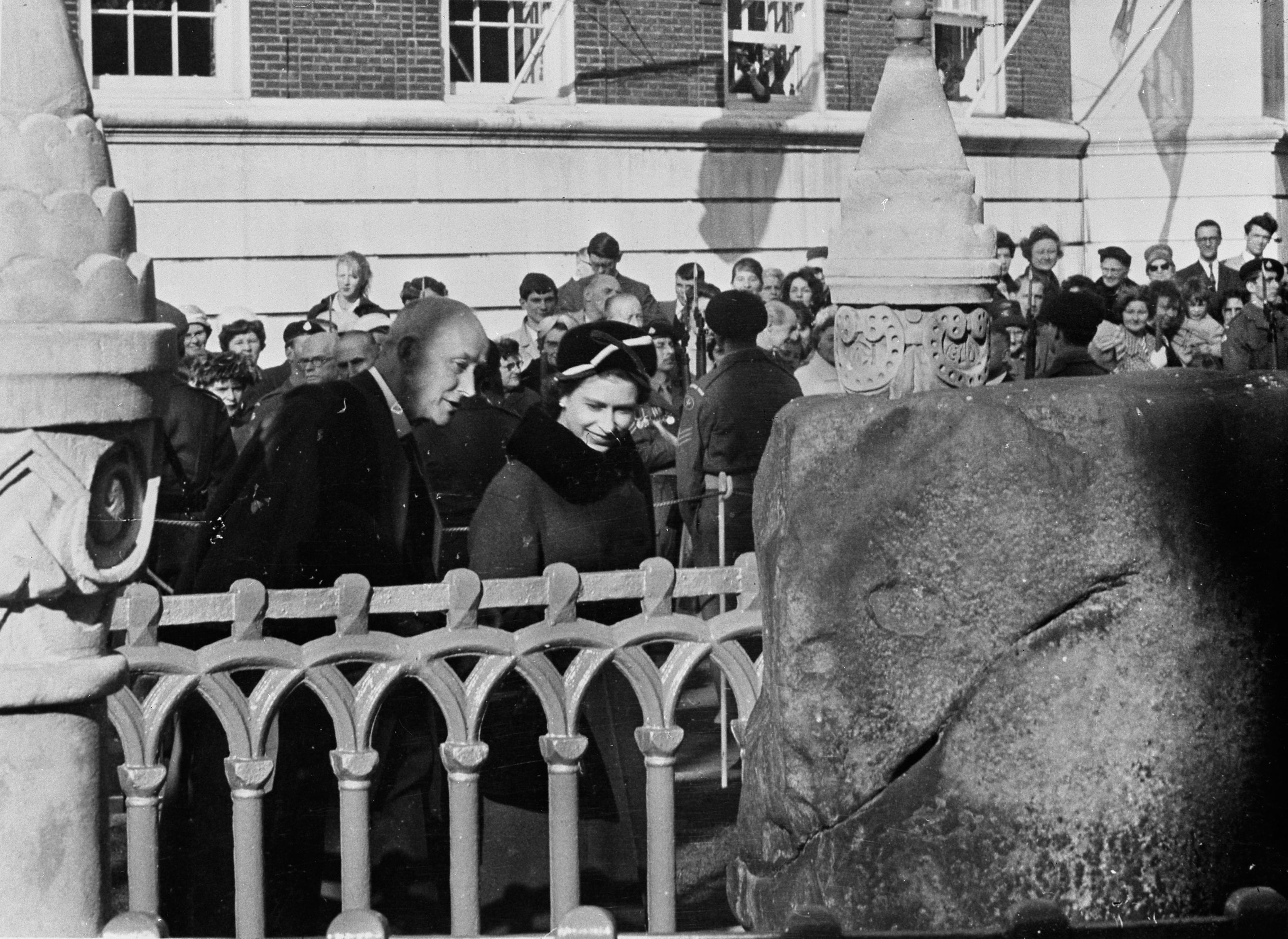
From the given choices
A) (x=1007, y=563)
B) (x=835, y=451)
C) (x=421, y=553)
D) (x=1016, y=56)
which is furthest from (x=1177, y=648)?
(x=1016, y=56)

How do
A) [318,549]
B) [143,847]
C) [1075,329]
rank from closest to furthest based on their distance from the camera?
[143,847], [318,549], [1075,329]

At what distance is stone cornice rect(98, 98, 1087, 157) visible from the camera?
1516 centimetres

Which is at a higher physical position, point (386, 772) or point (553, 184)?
point (553, 184)

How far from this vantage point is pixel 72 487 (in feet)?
9.78


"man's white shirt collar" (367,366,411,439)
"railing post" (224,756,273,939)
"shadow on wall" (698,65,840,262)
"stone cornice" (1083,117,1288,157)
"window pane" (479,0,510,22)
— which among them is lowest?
"railing post" (224,756,273,939)

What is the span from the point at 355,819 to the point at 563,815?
478 mm

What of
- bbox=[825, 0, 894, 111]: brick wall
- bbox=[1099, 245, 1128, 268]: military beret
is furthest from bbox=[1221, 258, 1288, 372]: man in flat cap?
bbox=[825, 0, 894, 111]: brick wall

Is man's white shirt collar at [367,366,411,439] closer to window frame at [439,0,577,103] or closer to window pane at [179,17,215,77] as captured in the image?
window pane at [179,17,215,77]

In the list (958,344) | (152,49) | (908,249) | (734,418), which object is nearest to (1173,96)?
(152,49)

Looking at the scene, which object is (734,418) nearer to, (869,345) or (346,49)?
(869,345)

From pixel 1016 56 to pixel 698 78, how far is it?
15.9 feet

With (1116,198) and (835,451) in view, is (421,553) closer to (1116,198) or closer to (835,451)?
(835,451)

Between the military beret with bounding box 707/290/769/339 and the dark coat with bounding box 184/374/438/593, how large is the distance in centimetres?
334

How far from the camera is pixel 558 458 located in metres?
5.34
